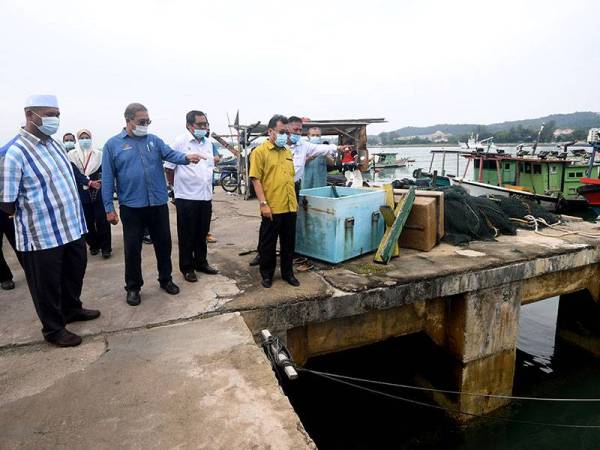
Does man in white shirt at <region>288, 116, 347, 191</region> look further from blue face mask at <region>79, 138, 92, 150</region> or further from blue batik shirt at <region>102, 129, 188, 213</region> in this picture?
blue face mask at <region>79, 138, 92, 150</region>

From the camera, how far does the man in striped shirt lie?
9.18 ft

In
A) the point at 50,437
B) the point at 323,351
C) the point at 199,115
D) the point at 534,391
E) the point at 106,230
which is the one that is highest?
the point at 199,115

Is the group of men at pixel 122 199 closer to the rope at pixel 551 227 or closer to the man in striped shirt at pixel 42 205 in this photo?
the man in striped shirt at pixel 42 205

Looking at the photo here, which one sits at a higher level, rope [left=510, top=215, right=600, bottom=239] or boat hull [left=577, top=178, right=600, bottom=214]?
rope [left=510, top=215, right=600, bottom=239]

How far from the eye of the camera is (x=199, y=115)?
433cm

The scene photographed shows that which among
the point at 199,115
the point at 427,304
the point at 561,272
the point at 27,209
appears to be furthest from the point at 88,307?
the point at 561,272

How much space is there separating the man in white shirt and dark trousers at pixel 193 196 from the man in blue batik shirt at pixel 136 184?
0.37m

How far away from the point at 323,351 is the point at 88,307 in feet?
7.53

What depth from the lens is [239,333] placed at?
10.1ft

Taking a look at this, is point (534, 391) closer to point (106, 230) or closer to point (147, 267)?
point (147, 267)

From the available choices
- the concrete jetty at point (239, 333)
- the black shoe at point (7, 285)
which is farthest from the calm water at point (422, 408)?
the black shoe at point (7, 285)

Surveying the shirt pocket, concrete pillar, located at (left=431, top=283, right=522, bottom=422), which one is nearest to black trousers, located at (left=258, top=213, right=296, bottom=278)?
the shirt pocket

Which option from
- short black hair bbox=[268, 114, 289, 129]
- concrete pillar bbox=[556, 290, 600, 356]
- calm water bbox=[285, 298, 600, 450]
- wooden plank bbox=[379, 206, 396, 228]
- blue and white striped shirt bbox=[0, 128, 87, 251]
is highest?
short black hair bbox=[268, 114, 289, 129]

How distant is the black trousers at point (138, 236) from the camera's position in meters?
3.67
